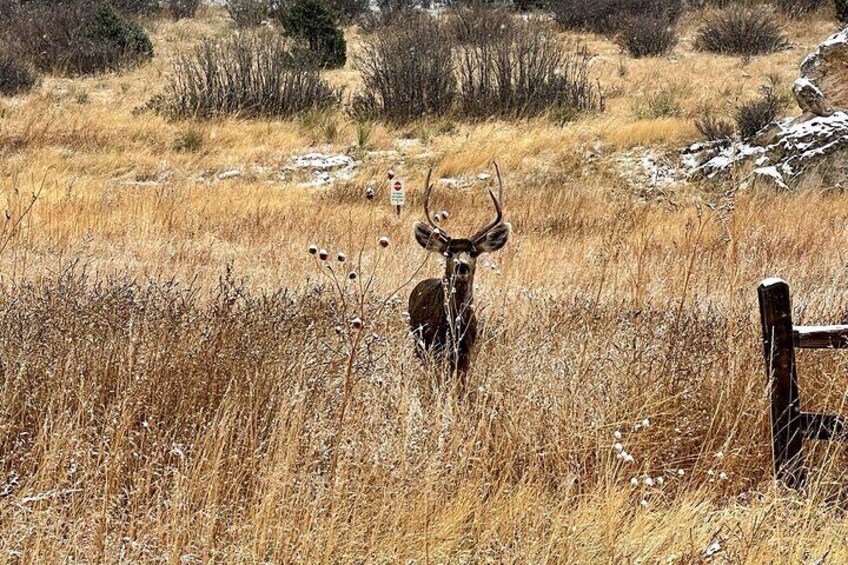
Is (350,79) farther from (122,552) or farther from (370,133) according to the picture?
(122,552)

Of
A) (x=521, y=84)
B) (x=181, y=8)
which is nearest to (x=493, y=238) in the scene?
(x=521, y=84)

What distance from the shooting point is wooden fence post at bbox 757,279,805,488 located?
11.1 feet

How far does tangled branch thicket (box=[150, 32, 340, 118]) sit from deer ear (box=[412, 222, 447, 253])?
553 inches

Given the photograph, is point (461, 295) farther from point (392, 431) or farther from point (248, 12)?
point (248, 12)

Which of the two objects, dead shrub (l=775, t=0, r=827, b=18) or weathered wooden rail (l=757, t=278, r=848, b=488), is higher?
dead shrub (l=775, t=0, r=827, b=18)

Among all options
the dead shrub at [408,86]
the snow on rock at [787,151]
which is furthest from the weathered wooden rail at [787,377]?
the dead shrub at [408,86]

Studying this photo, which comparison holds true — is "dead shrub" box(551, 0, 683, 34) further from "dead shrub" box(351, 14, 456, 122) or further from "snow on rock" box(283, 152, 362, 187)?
"snow on rock" box(283, 152, 362, 187)

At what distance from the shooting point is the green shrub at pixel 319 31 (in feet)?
76.1

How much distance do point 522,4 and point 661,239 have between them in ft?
83.9

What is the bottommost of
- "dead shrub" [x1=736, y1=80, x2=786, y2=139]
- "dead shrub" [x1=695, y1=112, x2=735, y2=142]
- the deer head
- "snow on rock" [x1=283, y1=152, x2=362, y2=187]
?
"snow on rock" [x1=283, y1=152, x2=362, y2=187]

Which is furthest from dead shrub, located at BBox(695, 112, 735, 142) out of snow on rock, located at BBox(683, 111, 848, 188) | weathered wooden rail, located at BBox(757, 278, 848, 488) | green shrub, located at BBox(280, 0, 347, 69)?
green shrub, located at BBox(280, 0, 347, 69)

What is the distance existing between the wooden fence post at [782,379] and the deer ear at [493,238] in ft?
5.50

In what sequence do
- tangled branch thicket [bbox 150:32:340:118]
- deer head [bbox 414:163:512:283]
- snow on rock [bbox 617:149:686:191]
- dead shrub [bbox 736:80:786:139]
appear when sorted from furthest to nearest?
tangled branch thicket [bbox 150:32:340:118] < dead shrub [bbox 736:80:786:139] < snow on rock [bbox 617:149:686:191] < deer head [bbox 414:163:512:283]

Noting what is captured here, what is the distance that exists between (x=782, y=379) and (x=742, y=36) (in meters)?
21.6
